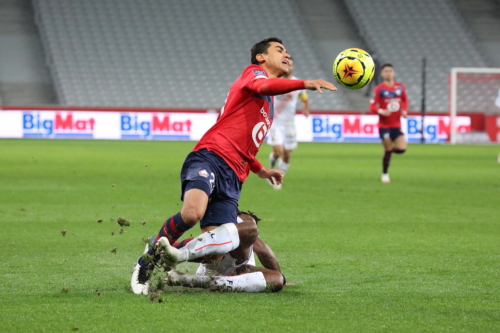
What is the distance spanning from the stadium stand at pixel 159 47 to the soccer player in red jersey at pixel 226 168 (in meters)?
25.5

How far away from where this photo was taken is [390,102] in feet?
47.9

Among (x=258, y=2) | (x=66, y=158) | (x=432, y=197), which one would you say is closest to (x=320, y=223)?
→ (x=432, y=197)

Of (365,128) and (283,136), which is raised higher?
(365,128)

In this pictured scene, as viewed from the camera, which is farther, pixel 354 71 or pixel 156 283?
pixel 354 71

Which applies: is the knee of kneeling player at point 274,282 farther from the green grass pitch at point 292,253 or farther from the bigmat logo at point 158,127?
the bigmat logo at point 158,127

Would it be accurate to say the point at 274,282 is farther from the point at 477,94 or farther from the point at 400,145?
the point at 477,94

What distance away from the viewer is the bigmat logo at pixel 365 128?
28594 millimetres

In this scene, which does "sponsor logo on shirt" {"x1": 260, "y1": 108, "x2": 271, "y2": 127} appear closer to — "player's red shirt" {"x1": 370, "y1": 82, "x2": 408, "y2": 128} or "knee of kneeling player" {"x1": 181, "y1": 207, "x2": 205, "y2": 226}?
"knee of kneeling player" {"x1": 181, "y1": 207, "x2": 205, "y2": 226}

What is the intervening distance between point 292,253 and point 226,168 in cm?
179

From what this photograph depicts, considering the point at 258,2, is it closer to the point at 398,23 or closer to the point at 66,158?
the point at 398,23

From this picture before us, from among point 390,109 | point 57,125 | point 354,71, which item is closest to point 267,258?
point 354,71

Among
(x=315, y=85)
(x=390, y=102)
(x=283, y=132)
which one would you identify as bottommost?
(x=283, y=132)

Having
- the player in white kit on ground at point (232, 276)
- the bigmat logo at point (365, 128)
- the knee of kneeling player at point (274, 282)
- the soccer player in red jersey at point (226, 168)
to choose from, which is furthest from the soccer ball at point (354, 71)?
the bigmat logo at point (365, 128)

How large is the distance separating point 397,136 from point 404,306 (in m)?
10.2
